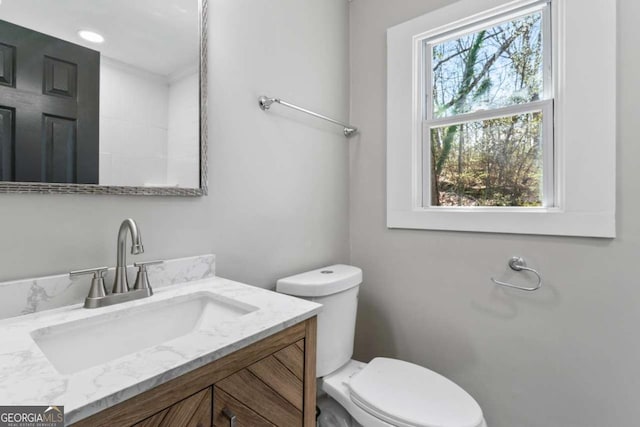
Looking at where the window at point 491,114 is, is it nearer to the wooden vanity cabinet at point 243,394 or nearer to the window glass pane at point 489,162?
the window glass pane at point 489,162

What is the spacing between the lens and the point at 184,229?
1.07 m

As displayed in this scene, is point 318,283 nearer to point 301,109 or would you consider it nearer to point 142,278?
point 142,278

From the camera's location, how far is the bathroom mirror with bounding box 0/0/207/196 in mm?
751

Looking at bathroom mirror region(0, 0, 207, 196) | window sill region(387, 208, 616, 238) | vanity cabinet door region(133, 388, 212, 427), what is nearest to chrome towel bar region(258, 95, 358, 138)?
bathroom mirror region(0, 0, 207, 196)

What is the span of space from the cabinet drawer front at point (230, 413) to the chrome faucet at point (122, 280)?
0.43 metres

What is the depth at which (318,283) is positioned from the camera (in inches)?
49.8

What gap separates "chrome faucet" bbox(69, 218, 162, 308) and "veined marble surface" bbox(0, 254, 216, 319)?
1.7 inches

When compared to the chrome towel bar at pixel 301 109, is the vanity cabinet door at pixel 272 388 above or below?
below

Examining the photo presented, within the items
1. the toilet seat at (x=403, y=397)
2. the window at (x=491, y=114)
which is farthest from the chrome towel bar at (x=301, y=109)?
the toilet seat at (x=403, y=397)

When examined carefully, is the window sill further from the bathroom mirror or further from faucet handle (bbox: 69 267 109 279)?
faucet handle (bbox: 69 267 109 279)

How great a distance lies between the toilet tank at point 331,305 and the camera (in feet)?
4.14

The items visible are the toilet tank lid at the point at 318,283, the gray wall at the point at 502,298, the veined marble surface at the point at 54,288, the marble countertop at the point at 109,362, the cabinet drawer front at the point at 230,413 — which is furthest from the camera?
the toilet tank lid at the point at 318,283

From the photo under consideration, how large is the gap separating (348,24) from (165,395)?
6.52ft

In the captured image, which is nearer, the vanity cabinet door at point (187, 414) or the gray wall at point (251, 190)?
the vanity cabinet door at point (187, 414)
